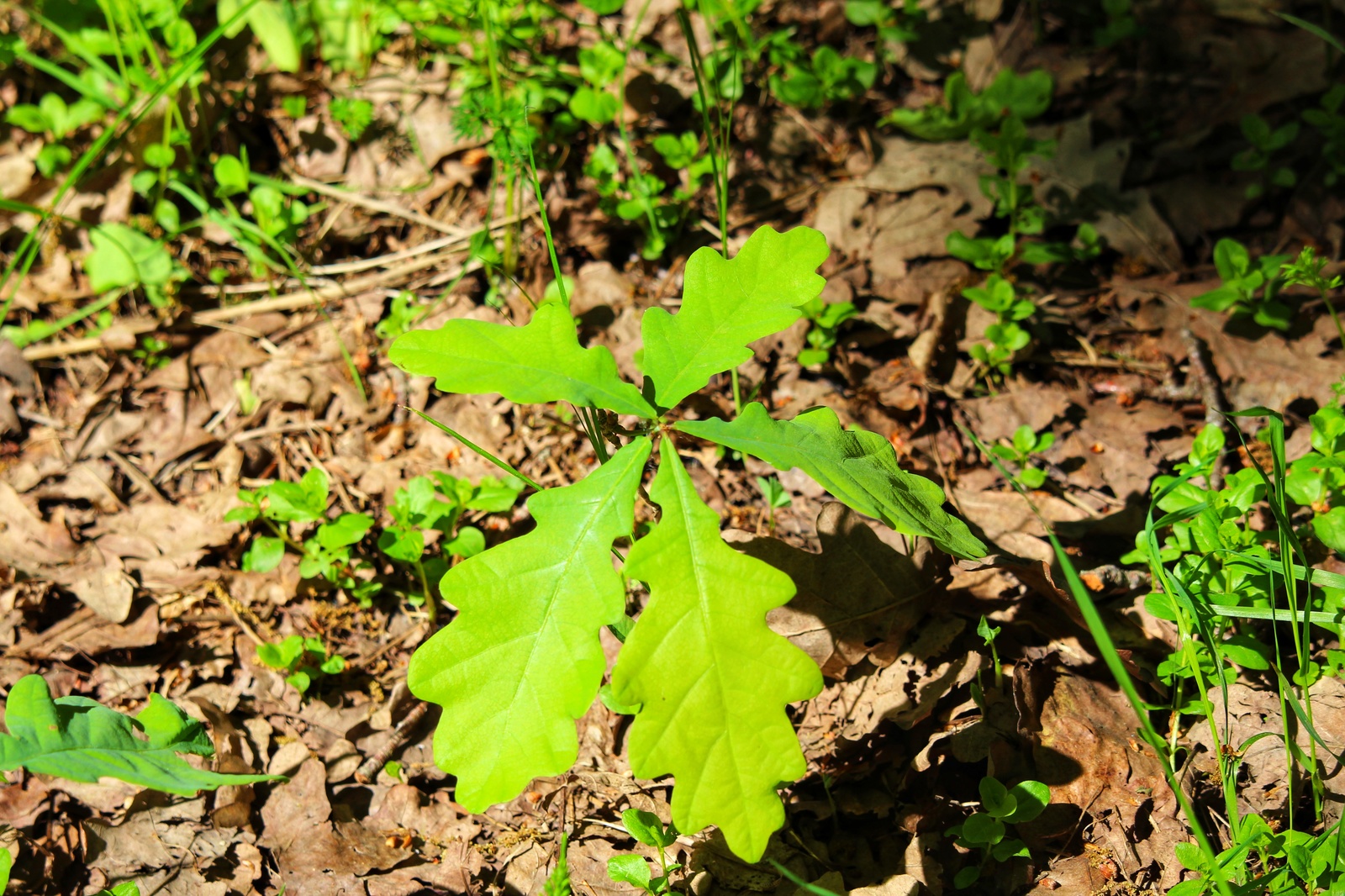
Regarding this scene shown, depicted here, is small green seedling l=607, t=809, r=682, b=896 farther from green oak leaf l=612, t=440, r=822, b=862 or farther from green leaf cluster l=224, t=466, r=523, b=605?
green leaf cluster l=224, t=466, r=523, b=605

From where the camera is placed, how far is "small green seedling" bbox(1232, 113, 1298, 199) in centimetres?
298

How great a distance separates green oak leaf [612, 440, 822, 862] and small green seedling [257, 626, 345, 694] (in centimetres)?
135

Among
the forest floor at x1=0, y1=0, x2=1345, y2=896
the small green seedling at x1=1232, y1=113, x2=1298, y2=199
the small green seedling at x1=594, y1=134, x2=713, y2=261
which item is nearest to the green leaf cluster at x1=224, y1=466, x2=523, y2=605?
the forest floor at x1=0, y1=0, x2=1345, y2=896

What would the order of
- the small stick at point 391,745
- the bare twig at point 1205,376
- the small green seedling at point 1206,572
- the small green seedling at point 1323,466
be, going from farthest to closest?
the bare twig at point 1205,376, the small stick at point 391,745, the small green seedling at point 1323,466, the small green seedling at point 1206,572

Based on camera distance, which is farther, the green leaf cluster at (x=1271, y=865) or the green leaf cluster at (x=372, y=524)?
the green leaf cluster at (x=372, y=524)

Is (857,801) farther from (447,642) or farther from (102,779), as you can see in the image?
(102,779)

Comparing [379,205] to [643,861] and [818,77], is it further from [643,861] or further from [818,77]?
[643,861]

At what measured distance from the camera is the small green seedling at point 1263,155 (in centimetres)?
298

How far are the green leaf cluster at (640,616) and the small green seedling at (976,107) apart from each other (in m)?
2.14

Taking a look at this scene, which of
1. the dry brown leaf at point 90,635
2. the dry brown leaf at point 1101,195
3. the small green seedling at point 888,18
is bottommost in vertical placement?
the dry brown leaf at point 90,635

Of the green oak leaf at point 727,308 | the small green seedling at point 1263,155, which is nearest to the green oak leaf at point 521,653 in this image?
the green oak leaf at point 727,308

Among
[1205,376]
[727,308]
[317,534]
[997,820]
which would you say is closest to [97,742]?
[317,534]

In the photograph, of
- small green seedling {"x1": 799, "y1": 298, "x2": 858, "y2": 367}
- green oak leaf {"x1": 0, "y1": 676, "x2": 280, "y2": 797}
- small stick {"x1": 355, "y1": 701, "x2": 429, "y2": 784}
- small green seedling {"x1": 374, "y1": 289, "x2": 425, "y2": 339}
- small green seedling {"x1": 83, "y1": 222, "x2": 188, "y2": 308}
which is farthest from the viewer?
small green seedling {"x1": 83, "y1": 222, "x2": 188, "y2": 308}

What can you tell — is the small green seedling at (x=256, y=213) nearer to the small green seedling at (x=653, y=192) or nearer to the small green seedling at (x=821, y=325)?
the small green seedling at (x=653, y=192)
